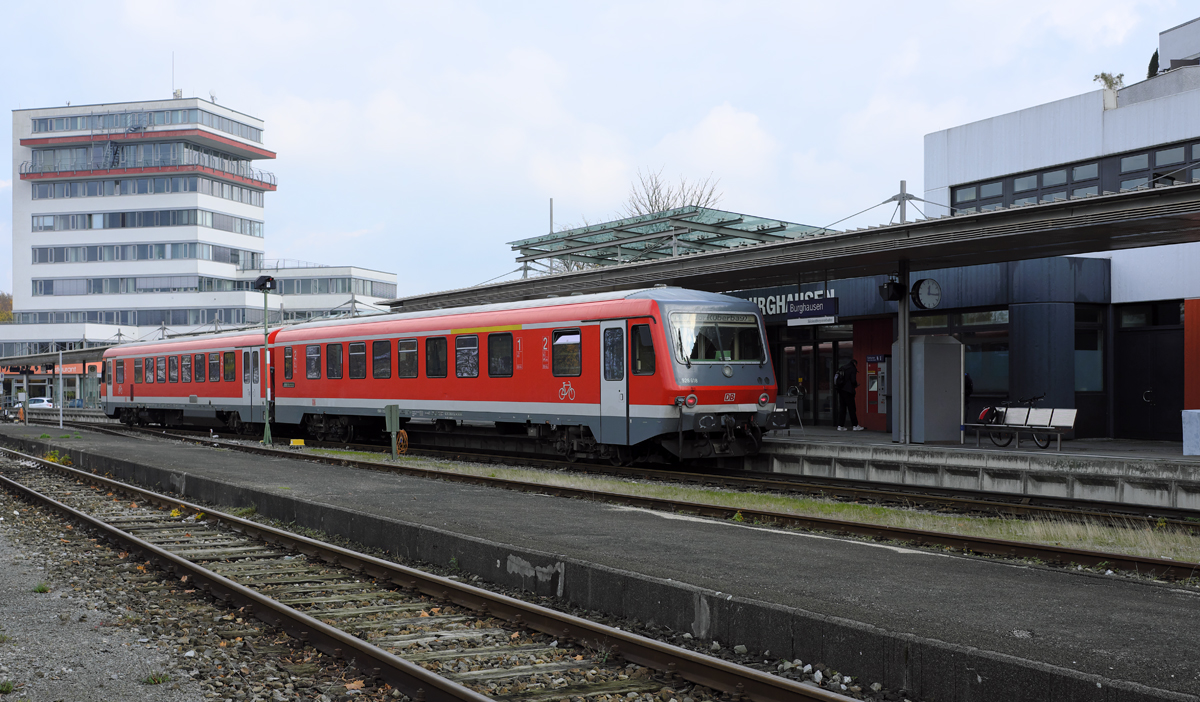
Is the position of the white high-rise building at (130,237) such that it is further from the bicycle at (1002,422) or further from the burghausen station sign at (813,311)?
the bicycle at (1002,422)

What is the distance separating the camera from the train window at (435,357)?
67.8 ft

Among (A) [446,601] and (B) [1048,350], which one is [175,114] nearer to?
(B) [1048,350]

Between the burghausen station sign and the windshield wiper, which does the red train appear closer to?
the windshield wiper

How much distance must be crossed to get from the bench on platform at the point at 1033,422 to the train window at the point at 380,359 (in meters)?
12.0

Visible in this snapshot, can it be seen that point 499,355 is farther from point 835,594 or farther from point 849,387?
point 835,594

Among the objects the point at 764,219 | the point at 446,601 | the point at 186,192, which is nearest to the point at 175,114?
the point at 186,192

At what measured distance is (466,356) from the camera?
65.7ft

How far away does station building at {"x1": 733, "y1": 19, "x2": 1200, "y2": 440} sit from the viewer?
→ 66.6 ft

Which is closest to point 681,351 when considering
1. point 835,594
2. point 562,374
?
point 562,374

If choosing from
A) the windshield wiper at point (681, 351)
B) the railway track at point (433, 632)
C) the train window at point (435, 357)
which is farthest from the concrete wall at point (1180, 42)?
the railway track at point (433, 632)

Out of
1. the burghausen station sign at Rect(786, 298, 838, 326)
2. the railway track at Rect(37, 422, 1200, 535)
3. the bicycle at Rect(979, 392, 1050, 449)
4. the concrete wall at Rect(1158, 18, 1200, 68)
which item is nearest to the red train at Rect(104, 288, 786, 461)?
the railway track at Rect(37, 422, 1200, 535)

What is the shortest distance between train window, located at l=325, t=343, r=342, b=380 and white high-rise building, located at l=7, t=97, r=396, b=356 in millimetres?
63567

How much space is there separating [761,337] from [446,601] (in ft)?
35.9

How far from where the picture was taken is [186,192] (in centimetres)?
8725
